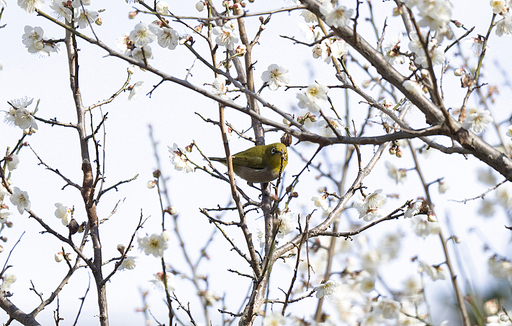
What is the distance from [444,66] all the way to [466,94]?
25 centimetres

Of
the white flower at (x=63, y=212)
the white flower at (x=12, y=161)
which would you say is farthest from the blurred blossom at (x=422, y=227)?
the white flower at (x=12, y=161)

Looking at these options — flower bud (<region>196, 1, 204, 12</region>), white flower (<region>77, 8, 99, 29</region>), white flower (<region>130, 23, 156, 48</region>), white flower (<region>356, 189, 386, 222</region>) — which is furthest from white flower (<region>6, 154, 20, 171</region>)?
white flower (<region>356, 189, 386, 222</region>)

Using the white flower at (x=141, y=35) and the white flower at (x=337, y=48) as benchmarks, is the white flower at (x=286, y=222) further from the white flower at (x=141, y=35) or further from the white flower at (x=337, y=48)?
the white flower at (x=141, y=35)

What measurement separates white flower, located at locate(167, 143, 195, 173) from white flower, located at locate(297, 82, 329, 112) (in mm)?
930

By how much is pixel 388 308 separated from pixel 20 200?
2226mm

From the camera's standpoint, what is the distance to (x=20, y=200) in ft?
8.84

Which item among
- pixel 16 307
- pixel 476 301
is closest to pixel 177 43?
pixel 16 307

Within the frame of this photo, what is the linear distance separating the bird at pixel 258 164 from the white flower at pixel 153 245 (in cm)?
176

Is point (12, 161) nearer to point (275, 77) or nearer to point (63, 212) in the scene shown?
point (63, 212)

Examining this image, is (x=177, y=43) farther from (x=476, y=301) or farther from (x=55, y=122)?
(x=476, y=301)

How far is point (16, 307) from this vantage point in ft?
8.84

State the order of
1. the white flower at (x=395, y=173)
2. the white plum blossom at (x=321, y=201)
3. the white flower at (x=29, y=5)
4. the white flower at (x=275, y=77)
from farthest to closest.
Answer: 1. the white flower at (x=395, y=173)
2. the white plum blossom at (x=321, y=201)
3. the white flower at (x=275, y=77)
4. the white flower at (x=29, y=5)

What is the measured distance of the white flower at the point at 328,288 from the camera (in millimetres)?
2635

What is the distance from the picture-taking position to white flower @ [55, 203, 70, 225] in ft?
9.45
